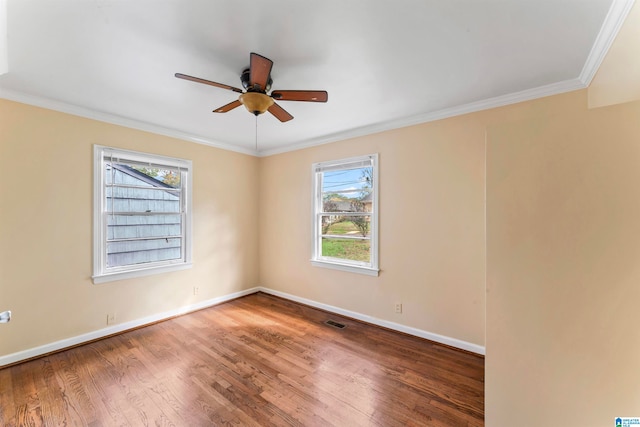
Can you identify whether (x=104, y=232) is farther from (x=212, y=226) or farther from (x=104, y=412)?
(x=104, y=412)

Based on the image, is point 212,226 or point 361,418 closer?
point 361,418

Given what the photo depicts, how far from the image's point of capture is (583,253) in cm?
113

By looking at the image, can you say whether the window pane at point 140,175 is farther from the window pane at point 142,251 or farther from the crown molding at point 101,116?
the window pane at point 142,251

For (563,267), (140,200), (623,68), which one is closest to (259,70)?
(563,267)

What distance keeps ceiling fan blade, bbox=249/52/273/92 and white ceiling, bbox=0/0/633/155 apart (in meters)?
0.18

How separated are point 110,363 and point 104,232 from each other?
1.42 m

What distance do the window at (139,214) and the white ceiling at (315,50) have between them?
2.16ft

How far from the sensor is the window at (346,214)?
3.32 metres

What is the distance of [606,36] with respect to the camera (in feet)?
5.00

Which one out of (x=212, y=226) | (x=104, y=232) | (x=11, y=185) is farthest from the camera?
(x=212, y=226)

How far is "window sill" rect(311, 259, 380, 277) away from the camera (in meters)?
3.26

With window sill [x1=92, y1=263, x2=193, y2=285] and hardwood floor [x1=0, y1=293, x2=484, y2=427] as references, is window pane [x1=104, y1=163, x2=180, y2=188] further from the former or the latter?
hardwood floor [x1=0, y1=293, x2=484, y2=427]

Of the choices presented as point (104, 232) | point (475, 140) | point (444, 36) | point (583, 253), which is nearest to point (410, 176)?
point (475, 140)

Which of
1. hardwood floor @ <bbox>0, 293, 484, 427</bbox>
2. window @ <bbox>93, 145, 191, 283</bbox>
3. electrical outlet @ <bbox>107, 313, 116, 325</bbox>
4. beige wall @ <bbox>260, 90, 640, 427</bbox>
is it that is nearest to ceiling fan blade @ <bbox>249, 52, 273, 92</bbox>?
beige wall @ <bbox>260, 90, 640, 427</bbox>
